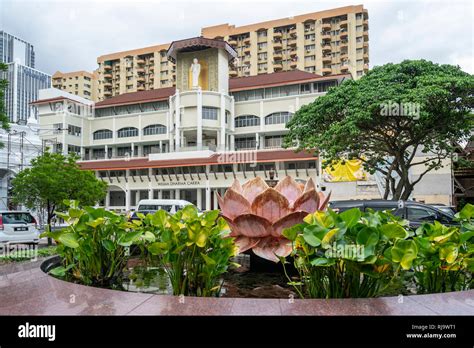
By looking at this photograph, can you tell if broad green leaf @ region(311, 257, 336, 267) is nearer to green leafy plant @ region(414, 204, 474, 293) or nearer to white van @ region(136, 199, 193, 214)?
green leafy plant @ region(414, 204, 474, 293)

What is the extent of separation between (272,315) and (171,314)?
795mm

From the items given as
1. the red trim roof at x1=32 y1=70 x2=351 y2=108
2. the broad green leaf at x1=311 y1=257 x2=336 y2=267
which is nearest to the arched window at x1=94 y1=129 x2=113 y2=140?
the red trim roof at x1=32 y1=70 x2=351 y2=108

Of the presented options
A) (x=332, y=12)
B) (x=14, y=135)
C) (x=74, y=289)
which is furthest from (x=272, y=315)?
(x=332, y=12)

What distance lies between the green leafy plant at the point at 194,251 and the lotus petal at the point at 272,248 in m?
0.99

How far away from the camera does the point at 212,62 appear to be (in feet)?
Answer: 134

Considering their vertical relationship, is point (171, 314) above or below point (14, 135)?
below

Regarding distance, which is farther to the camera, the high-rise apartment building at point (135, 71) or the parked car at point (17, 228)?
the high-rise apartment building at point (135, 71)

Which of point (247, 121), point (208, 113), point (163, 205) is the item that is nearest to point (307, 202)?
point (163, 205)

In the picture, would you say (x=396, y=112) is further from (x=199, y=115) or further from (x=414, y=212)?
(x=199, y=115)

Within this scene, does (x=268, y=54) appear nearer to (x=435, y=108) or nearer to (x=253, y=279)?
(x=435, y=108)

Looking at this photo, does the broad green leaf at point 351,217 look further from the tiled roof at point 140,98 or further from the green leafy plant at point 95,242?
the tiled roof at point 140,98

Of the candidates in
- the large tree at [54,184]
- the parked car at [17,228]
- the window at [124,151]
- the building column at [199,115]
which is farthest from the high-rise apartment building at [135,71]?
the parked car at [17,228]

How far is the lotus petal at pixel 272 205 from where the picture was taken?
5051mm

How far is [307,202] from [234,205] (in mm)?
976
